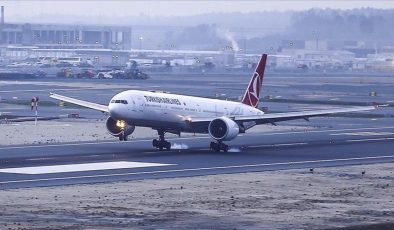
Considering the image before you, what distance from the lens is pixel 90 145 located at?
219 ft

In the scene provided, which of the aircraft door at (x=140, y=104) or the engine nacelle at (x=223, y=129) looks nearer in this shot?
the engine nacelle at (x=223, y=129)

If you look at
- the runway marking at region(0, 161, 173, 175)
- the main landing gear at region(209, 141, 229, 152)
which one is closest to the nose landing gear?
the main landing gear at region(209, 141, 229, 152)

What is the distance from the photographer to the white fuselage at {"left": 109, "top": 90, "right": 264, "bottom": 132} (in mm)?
63188

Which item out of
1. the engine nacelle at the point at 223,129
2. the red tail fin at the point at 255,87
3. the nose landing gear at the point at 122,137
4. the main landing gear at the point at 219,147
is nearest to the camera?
the engine nacelle at the point at 223,129

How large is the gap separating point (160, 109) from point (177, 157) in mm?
4638

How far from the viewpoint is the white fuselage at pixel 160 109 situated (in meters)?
63.2

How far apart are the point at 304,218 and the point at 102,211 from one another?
6.65 metres

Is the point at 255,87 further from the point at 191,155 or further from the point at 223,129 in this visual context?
the point at 191,155

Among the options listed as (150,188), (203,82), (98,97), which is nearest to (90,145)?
(150,188)

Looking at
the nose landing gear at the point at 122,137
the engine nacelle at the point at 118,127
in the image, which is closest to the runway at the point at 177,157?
the nose landing gear at the point at 122,137

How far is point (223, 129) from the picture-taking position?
63281 millimetres

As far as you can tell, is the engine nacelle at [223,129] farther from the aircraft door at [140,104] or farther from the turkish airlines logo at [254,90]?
the turkish airlines logo at [254,90]

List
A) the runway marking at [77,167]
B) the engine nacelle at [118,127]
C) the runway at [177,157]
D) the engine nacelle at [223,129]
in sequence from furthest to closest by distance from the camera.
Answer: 1. the engine nacelle at [118,127]
2. the engine nacelle at [223,129]
3. the runway marking at [77,167]
4. the runway at [177,157]

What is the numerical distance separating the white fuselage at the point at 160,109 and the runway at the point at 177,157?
Result: 1561 millimetres
